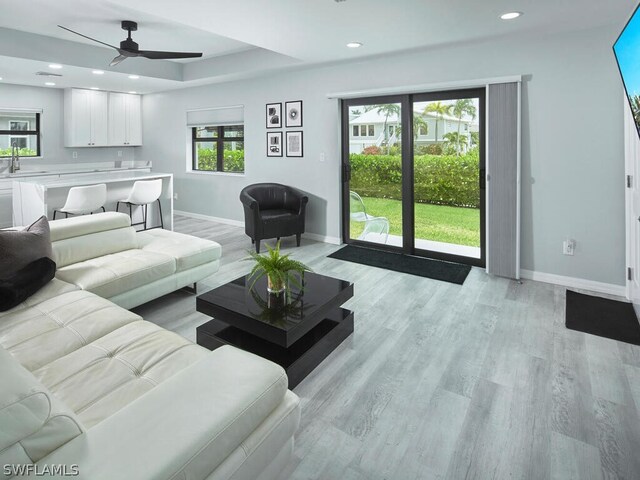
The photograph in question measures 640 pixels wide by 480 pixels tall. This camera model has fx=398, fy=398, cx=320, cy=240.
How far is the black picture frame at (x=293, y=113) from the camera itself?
5586mm

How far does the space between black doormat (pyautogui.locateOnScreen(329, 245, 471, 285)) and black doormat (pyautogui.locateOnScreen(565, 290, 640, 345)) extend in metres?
1.00

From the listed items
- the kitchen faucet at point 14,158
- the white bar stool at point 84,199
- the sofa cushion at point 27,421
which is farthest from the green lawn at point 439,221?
the kitchen faucet at point 14,158

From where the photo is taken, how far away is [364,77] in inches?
194

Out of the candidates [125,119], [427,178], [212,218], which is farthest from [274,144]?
[125,119]

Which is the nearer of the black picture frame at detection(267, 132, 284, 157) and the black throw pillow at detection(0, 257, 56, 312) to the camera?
the black throw pillow at detection(0, 257, 56, 312)

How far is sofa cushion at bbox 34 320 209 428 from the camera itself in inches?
56.1

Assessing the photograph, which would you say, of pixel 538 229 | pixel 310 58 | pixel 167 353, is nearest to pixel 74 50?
pixel 310 58

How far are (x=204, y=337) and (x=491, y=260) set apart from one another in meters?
3.06

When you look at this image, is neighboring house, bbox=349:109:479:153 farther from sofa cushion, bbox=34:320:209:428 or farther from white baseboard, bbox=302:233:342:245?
sofa cushion, bbox=34:320:209:428

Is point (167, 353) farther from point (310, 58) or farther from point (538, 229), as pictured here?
point (310, 58)

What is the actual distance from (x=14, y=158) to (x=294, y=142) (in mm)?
4699

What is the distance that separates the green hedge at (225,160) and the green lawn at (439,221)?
8.95 ft

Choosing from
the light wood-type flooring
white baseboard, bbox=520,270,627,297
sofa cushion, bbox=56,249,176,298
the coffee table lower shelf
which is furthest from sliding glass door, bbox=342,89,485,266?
sofa cushion, bbox=56,249,176,298

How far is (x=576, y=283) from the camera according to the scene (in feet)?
12.6
